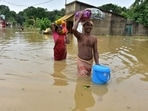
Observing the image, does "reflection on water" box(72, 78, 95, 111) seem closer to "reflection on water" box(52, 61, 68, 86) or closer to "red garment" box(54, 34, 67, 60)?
"reflection on water" box(52, 61, 68, 86)

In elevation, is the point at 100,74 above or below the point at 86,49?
below

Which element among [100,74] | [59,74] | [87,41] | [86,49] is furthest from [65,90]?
[59,74]

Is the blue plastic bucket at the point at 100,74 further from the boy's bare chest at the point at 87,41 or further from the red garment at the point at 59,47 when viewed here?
the red garment at the point at 59,47

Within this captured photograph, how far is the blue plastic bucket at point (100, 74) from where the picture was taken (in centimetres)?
503

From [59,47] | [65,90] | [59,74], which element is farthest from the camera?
[59,47]

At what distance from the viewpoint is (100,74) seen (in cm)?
505

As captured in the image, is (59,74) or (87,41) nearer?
(87,41)

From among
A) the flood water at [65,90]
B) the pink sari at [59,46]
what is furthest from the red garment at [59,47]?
the flood water at [65,90]

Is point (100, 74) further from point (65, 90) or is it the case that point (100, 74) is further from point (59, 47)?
point (59, 47)

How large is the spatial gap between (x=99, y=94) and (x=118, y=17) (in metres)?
25.4

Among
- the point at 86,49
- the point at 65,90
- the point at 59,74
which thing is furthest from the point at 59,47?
the point at 65,90

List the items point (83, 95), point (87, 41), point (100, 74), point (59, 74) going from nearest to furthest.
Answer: point (83, 95) → point (100, 74) → point (87, 41) → point (59, 74)

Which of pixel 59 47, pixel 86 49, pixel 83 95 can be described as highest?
pixel 86 49

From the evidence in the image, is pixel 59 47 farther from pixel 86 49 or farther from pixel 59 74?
pixel 86 49
